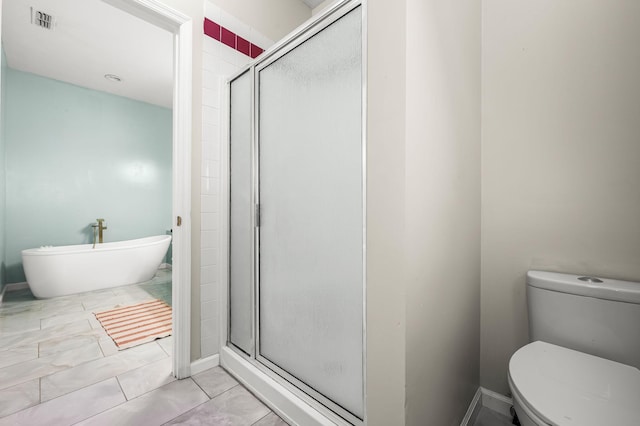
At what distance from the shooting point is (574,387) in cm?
88

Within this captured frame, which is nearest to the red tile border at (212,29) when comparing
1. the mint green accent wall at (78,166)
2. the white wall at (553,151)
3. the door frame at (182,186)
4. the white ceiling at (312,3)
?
the door frame at (182,186)

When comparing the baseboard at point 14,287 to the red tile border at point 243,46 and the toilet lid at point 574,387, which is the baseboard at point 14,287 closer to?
the red tile border at point 243,46

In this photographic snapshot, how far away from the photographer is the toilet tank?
41.0 inches

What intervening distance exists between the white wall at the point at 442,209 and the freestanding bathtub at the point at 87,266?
385 cm

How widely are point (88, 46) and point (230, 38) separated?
7.00 feet

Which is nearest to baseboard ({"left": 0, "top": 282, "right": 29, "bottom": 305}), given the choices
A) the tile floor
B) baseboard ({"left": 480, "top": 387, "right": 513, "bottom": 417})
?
the tile floor

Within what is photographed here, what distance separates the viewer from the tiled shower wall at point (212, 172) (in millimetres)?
1775

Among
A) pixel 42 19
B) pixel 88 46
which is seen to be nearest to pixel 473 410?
pixel 42 19

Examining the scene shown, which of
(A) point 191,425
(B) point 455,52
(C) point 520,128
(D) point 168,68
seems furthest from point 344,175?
(D) point 168,68

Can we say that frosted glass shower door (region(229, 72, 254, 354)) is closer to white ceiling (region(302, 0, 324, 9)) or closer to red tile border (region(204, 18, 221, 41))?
red tile border (region(204, 18, 221, 41))

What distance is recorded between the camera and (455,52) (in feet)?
3.88

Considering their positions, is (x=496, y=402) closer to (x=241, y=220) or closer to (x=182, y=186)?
(x=241, y=220)

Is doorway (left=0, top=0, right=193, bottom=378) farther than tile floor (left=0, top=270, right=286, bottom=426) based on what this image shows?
Yes

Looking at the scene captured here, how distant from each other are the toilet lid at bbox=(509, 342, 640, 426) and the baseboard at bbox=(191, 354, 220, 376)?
164cm
